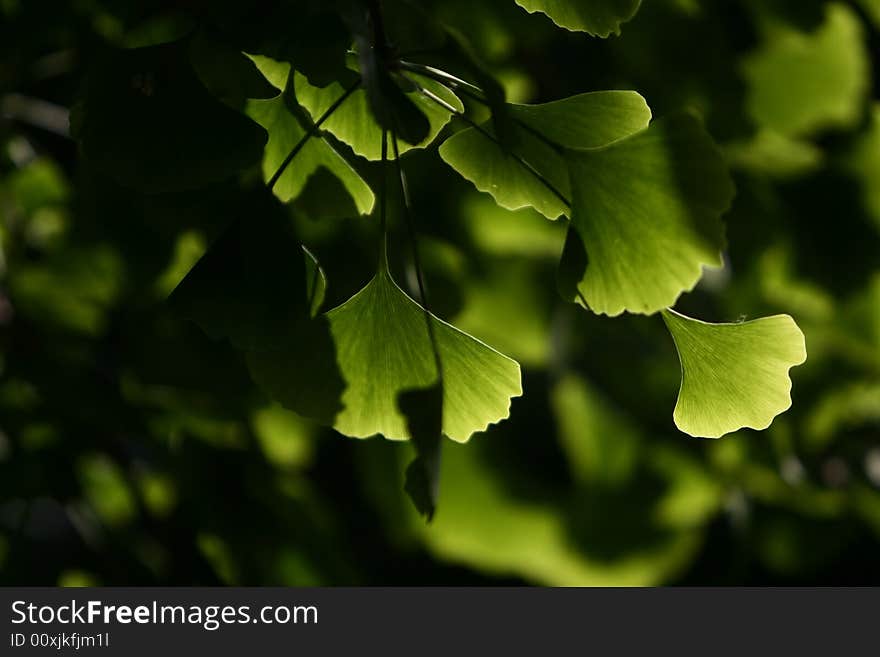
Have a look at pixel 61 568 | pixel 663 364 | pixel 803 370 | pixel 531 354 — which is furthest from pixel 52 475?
pixel 803 370

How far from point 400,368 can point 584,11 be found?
0.12m

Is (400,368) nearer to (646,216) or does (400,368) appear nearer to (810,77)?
(646,216)

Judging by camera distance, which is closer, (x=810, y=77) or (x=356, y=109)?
(x=356, y=109)

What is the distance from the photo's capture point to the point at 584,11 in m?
0.26

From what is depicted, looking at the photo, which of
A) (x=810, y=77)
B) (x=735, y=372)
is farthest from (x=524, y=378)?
(x=735, y=372)

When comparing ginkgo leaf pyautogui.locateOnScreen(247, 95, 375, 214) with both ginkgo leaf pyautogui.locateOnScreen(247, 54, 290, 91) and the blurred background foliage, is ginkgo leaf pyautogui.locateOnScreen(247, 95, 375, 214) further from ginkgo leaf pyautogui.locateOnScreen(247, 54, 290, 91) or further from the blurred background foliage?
the blurred background foliage

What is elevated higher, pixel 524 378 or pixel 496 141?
pixel 496 141

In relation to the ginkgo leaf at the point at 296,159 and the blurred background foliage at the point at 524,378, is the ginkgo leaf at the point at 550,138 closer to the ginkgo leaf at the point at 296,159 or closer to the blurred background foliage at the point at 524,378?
the ginkgo leaf at the point at 296,159

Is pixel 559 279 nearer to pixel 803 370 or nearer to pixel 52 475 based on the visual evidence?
pixel 52 475

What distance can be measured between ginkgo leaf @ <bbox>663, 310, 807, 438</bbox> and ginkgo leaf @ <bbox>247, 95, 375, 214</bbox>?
113 millimetres

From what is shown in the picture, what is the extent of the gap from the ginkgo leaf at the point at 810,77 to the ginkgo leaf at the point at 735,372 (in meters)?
0.50

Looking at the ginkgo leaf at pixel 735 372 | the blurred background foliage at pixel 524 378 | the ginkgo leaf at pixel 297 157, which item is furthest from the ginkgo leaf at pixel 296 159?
the blurred background foliage at pixel 524 378

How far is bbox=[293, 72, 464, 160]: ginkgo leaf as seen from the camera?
26 cm
